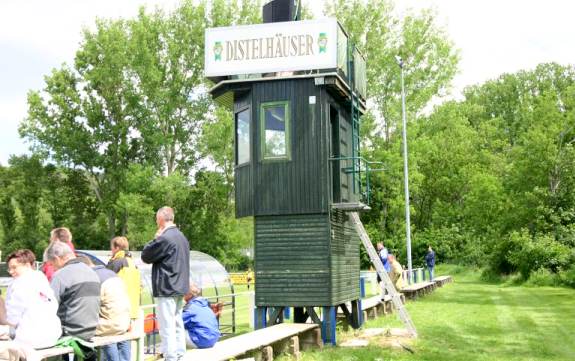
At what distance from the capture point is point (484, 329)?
17516 mm

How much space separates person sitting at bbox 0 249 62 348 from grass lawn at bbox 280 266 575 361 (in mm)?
6100

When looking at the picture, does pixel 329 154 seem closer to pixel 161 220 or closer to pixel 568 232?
pixel 161 220

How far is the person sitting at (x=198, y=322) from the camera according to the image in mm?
10391

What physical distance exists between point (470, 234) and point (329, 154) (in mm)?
40093

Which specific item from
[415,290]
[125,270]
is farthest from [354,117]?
[415,290]

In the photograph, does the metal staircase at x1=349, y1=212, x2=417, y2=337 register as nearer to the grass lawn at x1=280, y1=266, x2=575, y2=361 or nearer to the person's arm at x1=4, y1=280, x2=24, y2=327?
the grass lawn at x1=280, y1=266, x2=575, y2=361

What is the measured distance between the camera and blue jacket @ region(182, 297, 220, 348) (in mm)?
10391

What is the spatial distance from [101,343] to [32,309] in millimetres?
1312

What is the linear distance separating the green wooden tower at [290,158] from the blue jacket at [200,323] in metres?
3.92

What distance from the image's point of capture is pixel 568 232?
36.0 meters

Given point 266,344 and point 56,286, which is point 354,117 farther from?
point 56,286

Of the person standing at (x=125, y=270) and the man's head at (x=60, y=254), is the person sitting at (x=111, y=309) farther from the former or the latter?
the person standing at (x=125, y=270)

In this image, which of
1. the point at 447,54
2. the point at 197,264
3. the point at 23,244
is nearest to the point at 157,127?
the point at 23,244

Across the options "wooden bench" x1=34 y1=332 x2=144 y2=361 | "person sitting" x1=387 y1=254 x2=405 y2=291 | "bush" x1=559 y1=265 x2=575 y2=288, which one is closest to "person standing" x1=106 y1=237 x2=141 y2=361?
"wooden bench" x1=34 y1=332 x2=144 y2=361
